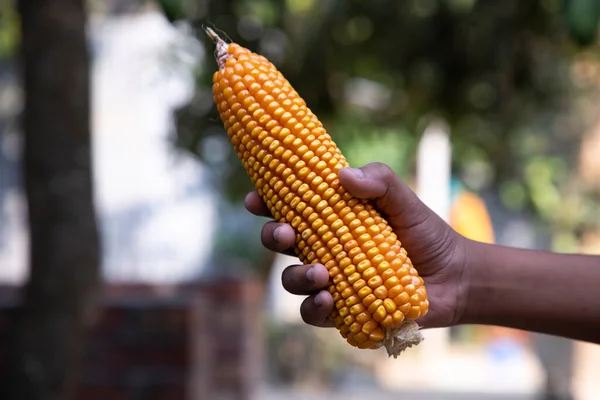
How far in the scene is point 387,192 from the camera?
1.42m

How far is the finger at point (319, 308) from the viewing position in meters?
1.35

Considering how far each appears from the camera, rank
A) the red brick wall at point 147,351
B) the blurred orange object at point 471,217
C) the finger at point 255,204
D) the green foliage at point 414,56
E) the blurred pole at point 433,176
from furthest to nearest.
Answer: the blurred pole at point 433,176, the blurred orange object at point 471,217, the green foliage at point 414,56, the red brick wall at point 147,351, the finger at point 255,204

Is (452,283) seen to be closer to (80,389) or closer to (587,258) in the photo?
(587,258)

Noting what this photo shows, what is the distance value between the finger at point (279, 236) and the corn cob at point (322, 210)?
0.02 m

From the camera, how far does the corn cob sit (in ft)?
4.39

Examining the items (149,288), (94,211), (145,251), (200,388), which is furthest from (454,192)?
(94,211)

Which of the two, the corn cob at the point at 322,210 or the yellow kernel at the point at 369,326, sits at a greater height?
the corn cob at the point at 322,210

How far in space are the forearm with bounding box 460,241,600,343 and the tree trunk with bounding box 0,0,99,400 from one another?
1.30m

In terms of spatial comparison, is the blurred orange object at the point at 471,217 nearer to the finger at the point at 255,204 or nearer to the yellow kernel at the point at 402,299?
the finger at the point at 255,204

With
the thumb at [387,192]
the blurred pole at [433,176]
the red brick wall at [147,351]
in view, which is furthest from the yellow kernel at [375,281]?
the blurred pole at [433,176]

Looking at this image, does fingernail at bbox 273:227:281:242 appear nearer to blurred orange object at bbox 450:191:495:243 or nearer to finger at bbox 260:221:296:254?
finger at bbox 260:221:296:254

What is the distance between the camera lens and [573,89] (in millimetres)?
5668

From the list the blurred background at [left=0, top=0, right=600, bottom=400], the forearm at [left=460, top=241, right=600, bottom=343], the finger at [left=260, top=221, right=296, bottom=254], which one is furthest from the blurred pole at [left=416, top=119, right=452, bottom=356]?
the finger at [left=260, top=221, right=296, bottom=254]

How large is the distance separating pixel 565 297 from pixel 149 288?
345 centimetres
